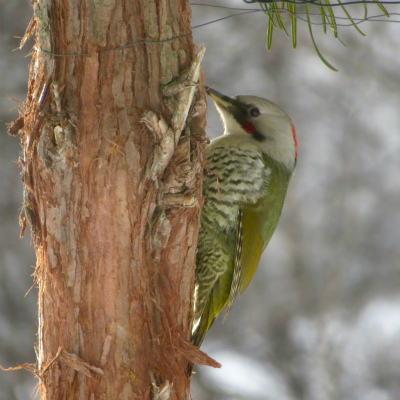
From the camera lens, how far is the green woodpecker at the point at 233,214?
3039 millimetres

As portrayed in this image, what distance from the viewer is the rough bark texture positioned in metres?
2.04

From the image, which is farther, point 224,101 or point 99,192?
point 224,101

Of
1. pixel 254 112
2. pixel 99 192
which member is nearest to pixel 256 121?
pixel 254 112

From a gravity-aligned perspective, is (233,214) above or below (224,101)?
below

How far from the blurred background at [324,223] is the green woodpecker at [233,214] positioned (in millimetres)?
3020

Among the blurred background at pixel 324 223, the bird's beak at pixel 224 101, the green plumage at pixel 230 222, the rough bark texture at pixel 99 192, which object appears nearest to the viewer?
the rough bark texture at pixel 99 192

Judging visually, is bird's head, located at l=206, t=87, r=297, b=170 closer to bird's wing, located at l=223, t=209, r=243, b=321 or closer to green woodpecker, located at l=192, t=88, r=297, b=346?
green woodpecker, located at l=192, t=88, r=297, b=346

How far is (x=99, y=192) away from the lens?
2043mm

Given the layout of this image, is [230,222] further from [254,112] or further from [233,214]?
[254,112]

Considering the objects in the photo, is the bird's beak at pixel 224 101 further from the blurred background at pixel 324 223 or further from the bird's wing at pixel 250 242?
the blurred background at pixel 324 223

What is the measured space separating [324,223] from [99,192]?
525cm

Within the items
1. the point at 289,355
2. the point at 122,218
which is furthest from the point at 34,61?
the point at 289,355

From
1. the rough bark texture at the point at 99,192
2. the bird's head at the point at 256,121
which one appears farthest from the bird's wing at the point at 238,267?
the rough bark texture at the point at 99,192

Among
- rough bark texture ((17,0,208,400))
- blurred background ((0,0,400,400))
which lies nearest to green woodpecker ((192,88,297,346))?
rough bark texture ((17,0,208,400))
